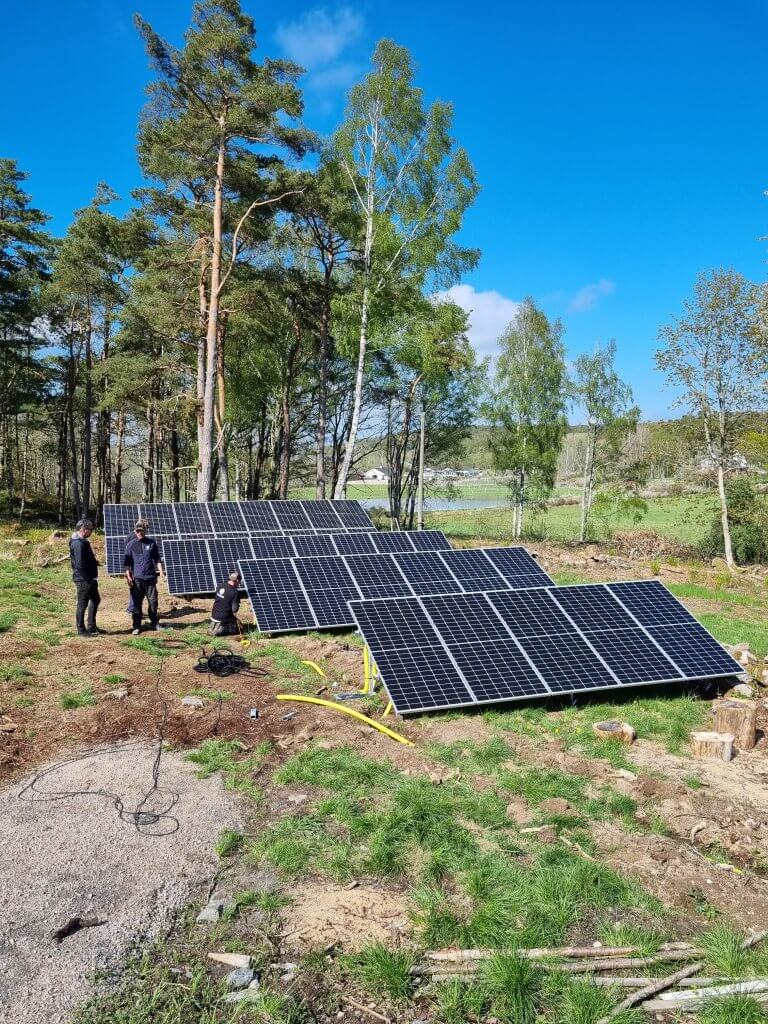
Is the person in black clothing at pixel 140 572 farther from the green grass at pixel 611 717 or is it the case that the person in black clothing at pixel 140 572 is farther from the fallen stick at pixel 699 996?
the fallen stick at pixel 699 996

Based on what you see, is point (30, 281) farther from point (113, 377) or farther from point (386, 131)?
point (386, 131)

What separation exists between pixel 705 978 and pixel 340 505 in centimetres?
1701

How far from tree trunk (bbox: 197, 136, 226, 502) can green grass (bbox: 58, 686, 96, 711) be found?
1355 centimetres

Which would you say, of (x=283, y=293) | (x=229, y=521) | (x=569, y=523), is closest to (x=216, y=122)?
(x=283, y=293)

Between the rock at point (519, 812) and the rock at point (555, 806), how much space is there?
17cm

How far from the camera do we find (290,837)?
484 cm

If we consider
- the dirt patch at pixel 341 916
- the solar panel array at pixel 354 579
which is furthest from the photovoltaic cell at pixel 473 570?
the dirt patch at pixel 341 916

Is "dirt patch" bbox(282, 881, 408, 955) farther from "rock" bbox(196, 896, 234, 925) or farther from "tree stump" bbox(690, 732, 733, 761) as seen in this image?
"tree stump" bbox(690, 732, 733, 761)

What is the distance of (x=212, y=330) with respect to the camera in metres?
20.5

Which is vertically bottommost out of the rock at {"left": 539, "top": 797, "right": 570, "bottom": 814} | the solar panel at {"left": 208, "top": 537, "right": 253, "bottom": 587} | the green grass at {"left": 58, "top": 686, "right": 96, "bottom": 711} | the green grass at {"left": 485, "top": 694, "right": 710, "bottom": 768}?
the green grass at {"left": 485, "top": 694, "right": 710, "bottom": 768}

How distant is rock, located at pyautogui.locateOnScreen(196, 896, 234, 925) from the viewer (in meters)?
3.91

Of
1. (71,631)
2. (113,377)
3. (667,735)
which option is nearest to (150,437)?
(113,377)

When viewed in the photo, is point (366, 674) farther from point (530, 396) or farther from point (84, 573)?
point (530, 396)

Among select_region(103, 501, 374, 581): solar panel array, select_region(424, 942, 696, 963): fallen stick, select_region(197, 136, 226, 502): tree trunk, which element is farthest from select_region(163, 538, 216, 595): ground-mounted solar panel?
select_region(424, 942, 696, 963): fallen stick
